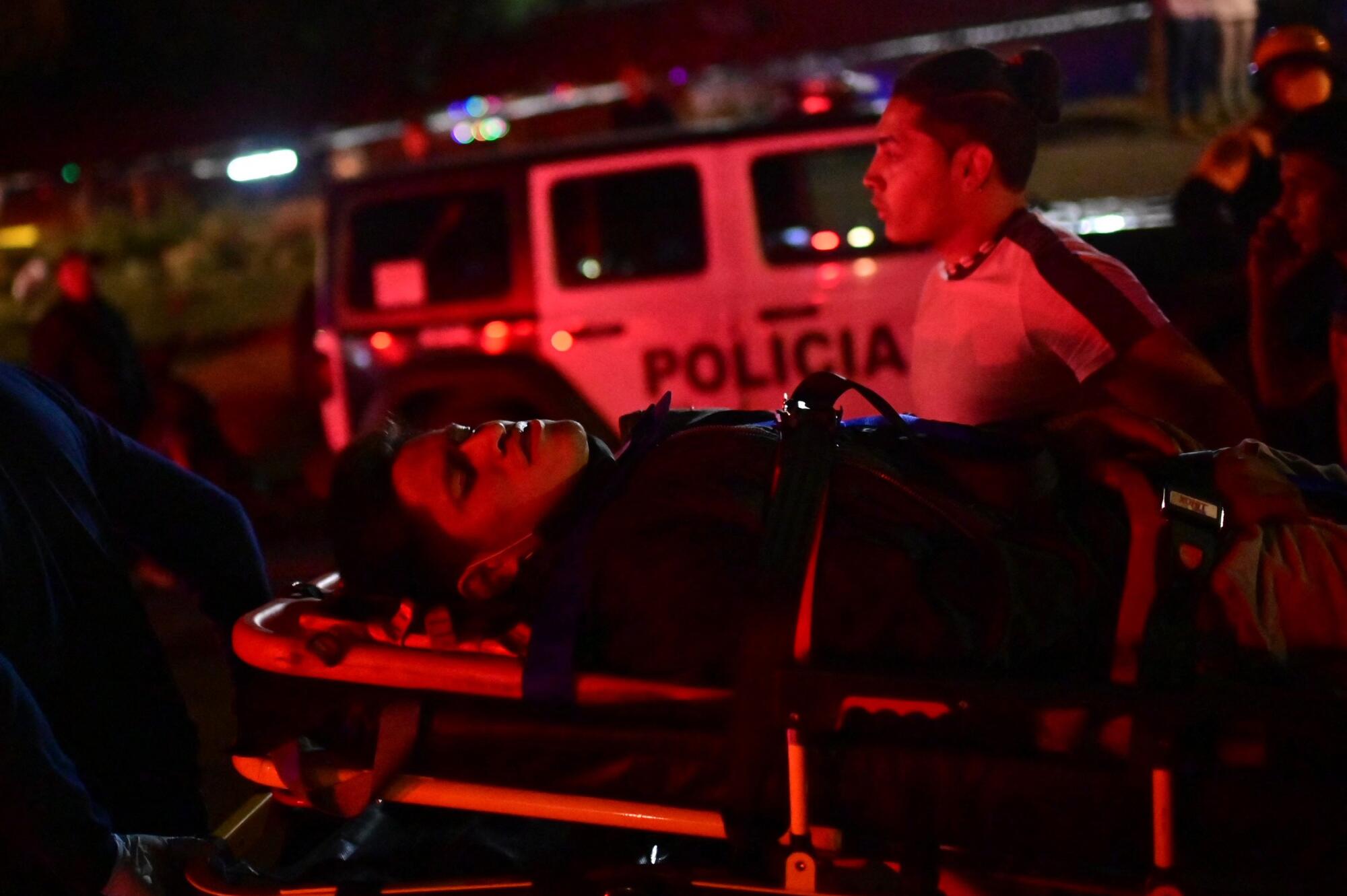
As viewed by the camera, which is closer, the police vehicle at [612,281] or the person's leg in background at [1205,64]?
the police vehicle at [612,281]

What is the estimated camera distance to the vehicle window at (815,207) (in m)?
5.71

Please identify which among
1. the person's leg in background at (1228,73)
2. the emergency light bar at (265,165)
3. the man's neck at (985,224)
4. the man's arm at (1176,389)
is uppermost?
the emergency light bar at (265,165)

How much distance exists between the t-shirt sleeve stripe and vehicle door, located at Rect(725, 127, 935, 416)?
10.2 feet

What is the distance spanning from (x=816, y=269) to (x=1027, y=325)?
3.27 meters

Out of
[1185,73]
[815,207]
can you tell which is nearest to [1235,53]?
[1185,73]

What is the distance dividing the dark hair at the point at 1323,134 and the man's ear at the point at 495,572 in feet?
6.28

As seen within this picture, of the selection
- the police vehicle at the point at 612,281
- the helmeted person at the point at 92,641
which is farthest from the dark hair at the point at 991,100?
the police vehicle at the point at 612,281

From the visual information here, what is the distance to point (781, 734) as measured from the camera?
78.8 inches

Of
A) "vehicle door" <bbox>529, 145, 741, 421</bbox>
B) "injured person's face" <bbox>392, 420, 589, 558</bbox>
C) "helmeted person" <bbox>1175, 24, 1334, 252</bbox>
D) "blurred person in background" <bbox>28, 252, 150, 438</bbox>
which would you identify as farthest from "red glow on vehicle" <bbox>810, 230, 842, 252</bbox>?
"blurred person in background" <bbox>28, 252, 150, 438</bbox>

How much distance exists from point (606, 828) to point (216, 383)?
11238 millimetres

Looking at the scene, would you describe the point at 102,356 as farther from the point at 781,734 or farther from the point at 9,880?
the point at 781,734

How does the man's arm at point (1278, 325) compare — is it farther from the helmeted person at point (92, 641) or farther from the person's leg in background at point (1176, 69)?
the person's leg in background at point (1176, 69)

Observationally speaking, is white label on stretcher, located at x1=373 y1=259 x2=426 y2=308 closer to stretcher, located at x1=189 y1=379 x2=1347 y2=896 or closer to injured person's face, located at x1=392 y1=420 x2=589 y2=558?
injured person's face, located at x1=392 y1=420 x2=589 y2=558

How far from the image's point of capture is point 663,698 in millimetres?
2059
